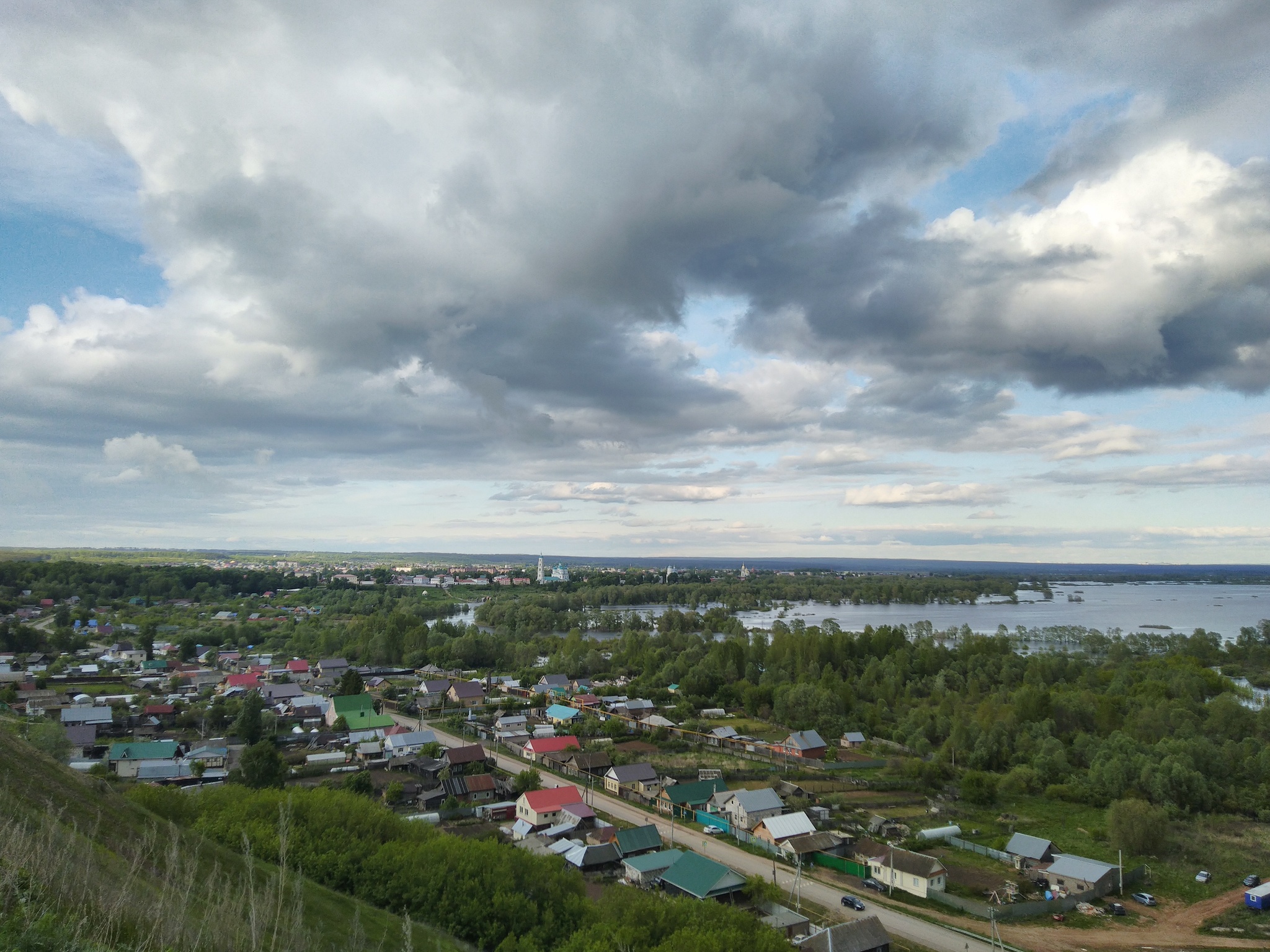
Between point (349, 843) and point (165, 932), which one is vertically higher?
point (165, 932)

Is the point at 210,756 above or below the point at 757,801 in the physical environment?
below

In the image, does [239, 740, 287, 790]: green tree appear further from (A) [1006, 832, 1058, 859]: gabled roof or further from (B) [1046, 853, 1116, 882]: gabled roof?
(B) [1046, 853, 1116, 882]: gabled roof

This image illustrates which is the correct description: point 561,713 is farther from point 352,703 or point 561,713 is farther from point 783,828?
point 783,828

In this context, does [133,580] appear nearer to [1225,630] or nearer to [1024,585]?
[1225,630]

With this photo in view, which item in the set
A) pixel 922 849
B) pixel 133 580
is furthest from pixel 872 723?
pixel 133 580

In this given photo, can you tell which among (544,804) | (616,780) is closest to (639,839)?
(544,804)
